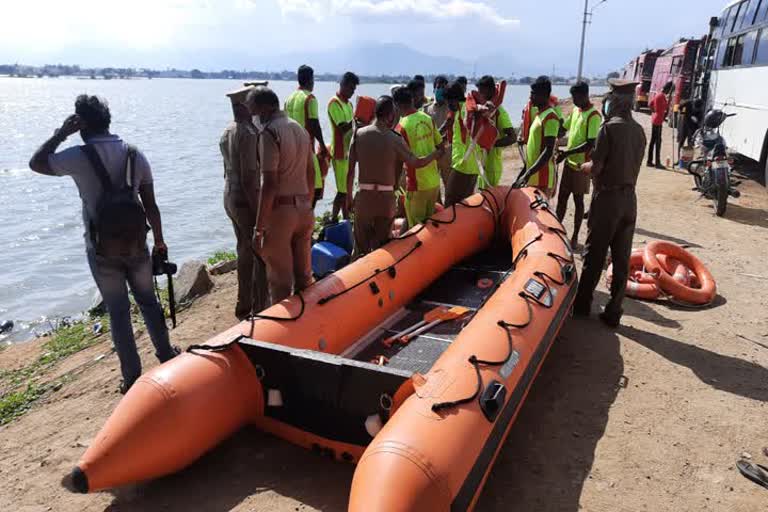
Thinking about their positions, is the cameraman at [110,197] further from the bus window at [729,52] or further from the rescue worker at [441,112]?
the bus window at [729,52]

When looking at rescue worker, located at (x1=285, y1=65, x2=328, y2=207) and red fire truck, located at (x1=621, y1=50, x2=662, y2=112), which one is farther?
red fire truck, located at (x1=621, y1=50, x2=662, y2=112)

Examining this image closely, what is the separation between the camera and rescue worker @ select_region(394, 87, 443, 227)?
476 cm

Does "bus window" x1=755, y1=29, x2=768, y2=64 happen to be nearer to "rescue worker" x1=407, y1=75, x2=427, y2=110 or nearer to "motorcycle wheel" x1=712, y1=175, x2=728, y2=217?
"motorcycle wheel" x1=712, y1=175, x2=728, y2=217

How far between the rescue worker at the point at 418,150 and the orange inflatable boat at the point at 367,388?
990 millimetres

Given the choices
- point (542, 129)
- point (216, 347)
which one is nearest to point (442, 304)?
point (216, 347)

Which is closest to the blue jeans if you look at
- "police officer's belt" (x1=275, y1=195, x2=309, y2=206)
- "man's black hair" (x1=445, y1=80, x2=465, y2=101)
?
"police officer's belt" (x1=275, y1=195, x2=309, y2=206)

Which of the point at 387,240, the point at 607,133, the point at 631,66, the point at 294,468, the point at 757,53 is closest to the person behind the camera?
the point at 294,468

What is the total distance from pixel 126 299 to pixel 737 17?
11618mm

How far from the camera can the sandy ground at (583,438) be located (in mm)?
2754

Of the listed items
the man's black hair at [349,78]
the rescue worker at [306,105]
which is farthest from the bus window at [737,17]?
the rescue worker at [306,105]

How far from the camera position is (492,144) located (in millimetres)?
5398

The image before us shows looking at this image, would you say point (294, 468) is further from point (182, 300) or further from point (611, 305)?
point (182, 300)

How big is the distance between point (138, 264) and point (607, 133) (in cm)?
321

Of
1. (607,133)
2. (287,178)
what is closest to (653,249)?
(607,133)
